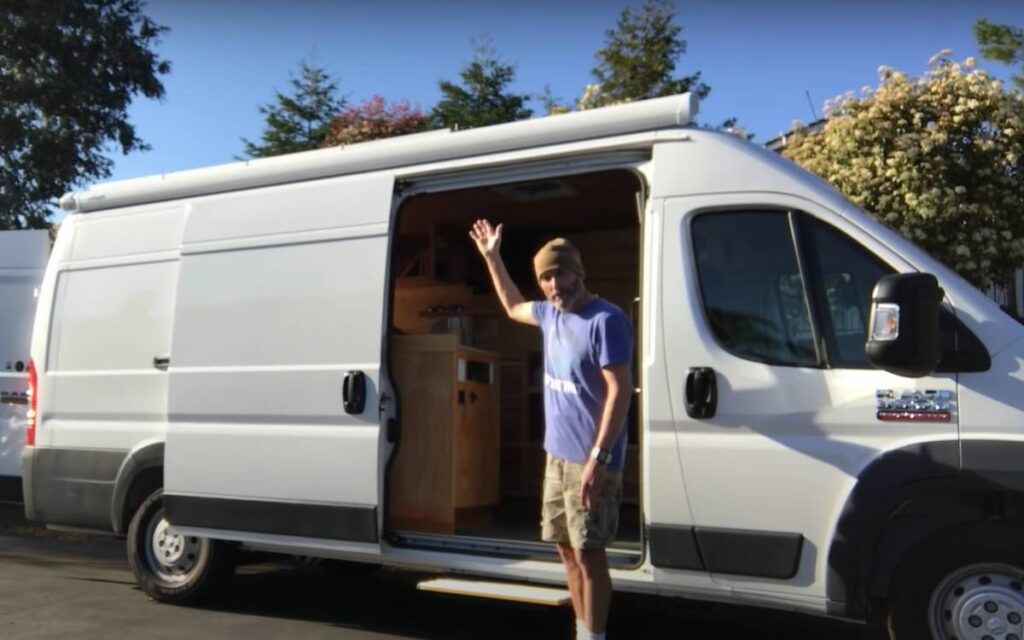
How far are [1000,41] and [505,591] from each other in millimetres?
10782

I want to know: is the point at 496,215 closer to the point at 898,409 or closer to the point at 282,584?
the point at 282,584

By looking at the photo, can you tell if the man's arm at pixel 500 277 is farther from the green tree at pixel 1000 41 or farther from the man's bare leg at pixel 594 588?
the green tree at pixel 1000 41

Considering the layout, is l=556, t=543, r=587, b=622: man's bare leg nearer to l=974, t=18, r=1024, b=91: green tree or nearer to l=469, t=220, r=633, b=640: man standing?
l=469, t=220, r=633, b=640: man standing

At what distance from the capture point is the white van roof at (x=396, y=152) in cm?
482

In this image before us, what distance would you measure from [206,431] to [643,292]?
9.30ft

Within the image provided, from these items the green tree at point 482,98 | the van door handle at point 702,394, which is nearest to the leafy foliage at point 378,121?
the green tree at point 482,98

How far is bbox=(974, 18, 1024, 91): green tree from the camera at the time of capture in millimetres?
12188

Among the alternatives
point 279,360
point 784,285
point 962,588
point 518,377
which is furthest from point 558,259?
point 518,377

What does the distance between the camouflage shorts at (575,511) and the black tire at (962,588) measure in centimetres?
124

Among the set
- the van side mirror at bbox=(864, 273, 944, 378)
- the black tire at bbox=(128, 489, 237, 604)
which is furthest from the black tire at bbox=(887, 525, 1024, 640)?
the black tire at bbox=(128, 489, 237, 604)

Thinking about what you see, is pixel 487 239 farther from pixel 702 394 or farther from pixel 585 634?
pixel 585 634

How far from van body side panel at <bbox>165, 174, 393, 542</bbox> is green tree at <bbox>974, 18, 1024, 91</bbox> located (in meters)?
Result: 9.85

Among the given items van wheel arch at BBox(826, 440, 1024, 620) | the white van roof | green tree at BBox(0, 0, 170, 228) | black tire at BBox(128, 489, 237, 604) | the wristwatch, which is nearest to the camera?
van wheel arch at BBox(826, 440, 1024, 620)

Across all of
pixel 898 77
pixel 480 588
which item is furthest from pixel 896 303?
pixel 898 77
